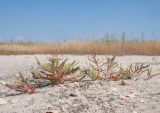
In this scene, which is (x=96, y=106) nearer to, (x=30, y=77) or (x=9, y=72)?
(x=30, y=77)

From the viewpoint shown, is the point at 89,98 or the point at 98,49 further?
the point at 98,49

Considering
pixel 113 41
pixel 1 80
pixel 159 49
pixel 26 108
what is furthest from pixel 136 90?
pixel 113 41

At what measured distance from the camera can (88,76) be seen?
18.1 feet

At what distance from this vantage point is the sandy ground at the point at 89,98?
4.34m

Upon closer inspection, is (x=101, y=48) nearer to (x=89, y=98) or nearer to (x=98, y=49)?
(x=98, y=49)

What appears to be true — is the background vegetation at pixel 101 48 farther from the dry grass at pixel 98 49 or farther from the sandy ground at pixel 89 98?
the sandy ground at pixel 89 98

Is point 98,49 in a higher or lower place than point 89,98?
higher

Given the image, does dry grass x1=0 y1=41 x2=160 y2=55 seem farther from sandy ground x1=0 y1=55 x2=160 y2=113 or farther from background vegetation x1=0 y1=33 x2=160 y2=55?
sandy ground x1=0 y1=55 x2=160 y2=113

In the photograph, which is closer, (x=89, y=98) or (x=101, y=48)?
(x=89, y=98)

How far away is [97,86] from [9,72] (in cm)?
188

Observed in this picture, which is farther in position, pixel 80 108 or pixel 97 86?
pixel 97 86

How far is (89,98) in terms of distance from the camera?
4.66 metres

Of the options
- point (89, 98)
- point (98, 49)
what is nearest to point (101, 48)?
point (98, 49)

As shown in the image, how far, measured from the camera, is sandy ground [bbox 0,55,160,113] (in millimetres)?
4340
